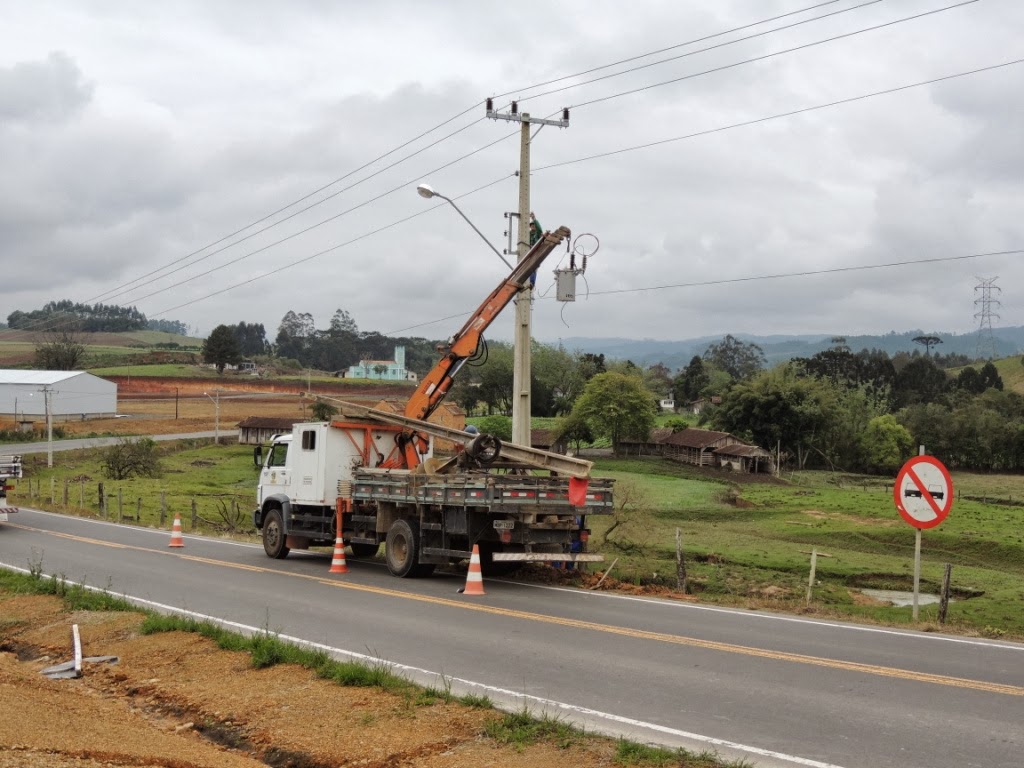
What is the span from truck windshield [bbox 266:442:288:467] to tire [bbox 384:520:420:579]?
4.35 metres

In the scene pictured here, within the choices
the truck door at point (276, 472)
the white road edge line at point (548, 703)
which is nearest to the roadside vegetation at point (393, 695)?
the white road edge line at point (548, 703)

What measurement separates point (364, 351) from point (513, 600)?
146745mm

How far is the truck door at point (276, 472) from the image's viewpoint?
21689mm

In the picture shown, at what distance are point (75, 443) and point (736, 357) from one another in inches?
5337

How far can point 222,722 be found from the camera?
28.0 feet

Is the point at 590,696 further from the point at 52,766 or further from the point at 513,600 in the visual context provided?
the point at 513,600

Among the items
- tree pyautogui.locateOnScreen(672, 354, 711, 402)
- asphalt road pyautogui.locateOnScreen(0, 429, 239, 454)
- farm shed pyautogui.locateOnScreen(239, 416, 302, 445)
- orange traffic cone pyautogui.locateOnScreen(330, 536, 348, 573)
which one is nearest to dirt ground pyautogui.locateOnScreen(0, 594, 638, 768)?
orange traffic cone pyautogui.locateOnScreen(330, 536, 348, 573)

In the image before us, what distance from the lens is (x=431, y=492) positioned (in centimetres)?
1739

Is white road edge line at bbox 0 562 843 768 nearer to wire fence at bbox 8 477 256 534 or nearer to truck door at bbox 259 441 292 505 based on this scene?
truck door at bbox 259 441 292 505

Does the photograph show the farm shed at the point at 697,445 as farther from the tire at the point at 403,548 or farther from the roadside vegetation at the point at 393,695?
the roadside vegetation at the point at 393,695

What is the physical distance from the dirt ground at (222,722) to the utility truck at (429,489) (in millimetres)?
6207

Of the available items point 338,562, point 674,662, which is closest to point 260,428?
point 338,562

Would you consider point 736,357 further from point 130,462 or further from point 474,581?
point 474,581

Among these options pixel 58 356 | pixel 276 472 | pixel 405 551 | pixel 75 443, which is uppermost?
pixel 58 356
